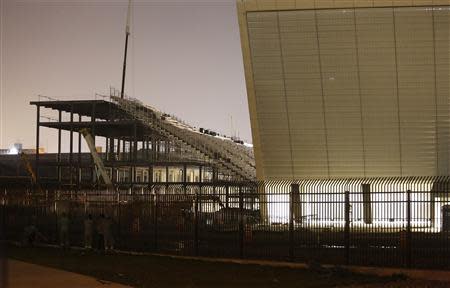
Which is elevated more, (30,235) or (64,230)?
(64,230)

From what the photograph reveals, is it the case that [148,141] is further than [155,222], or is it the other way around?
[148,141]

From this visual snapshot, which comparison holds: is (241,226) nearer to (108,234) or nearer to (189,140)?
(108,234)

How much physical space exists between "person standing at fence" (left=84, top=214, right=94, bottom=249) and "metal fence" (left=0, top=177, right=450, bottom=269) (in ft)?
3.41

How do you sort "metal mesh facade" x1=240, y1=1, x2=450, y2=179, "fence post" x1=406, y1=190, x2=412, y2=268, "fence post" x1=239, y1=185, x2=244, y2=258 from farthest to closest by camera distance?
"metal mesh facade" x1=240, y1=1, x2=450, y2=179 < "fence post" x1=239, y1=185, x2=244, y2=258 < "fence post" x1=406, y1=190, x2=412, y2=268

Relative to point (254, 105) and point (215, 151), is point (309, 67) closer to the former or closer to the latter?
point (254, 105)

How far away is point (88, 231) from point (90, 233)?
16 cm

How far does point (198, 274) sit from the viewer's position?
63.9ft

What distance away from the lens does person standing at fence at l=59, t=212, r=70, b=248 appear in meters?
26.8

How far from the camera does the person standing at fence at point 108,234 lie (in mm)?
25234

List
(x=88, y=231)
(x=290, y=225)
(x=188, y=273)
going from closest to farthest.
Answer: (x=188, y=273) < (x=290, y=225) < (x=88, y=231)

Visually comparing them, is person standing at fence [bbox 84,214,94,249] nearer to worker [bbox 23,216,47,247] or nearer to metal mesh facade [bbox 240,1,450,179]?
worker [bbox 23,216,47,247]

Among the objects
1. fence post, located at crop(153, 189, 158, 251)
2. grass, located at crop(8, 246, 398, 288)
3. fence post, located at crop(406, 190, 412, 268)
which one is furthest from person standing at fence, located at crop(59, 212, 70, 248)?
fence post, located at crop(406, 190, 412, 268)

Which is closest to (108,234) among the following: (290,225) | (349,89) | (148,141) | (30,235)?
(30,235)

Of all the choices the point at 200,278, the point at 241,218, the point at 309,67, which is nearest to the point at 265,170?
the point at 309,67
